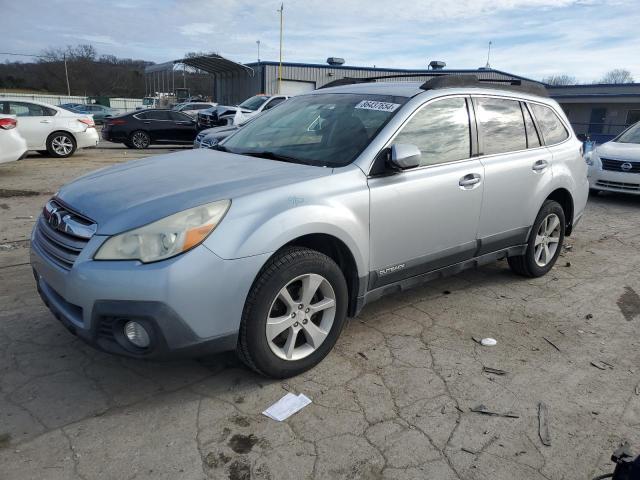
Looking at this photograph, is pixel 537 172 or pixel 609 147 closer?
pixel 537 172

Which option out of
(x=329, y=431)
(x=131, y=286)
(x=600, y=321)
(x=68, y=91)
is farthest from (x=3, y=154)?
(x=68, y=91)

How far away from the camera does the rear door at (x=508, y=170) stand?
4031mm

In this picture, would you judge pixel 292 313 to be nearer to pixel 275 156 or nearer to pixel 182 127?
pixel 275 156

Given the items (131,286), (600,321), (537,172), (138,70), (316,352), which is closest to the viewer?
(131,286)

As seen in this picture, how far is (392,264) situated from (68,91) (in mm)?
75602

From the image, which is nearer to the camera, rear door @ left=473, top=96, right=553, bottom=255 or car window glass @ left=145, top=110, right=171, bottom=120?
rear door @ left=473, top=96, right=553, bottom=255

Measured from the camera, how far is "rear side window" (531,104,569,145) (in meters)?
4.72

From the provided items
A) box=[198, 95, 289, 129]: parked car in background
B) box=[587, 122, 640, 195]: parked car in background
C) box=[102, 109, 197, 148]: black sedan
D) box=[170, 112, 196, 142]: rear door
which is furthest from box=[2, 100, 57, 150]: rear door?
box=[587, 122, 640, 195]: parked car in background

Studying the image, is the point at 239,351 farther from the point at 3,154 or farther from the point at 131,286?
the point at 3,154

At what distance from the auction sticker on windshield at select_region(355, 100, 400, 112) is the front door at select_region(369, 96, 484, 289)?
16 cm

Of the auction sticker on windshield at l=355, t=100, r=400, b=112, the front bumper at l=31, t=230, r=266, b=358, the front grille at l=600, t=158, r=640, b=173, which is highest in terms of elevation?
the auction sticker on windshield at l=355, t=100, r=400, b=112

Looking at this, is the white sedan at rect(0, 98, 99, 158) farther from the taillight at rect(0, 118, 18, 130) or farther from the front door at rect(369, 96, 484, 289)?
the front door at rect(369, 96, 484, 289)

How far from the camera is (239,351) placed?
284cm

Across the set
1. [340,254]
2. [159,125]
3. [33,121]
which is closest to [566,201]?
[340,254]
